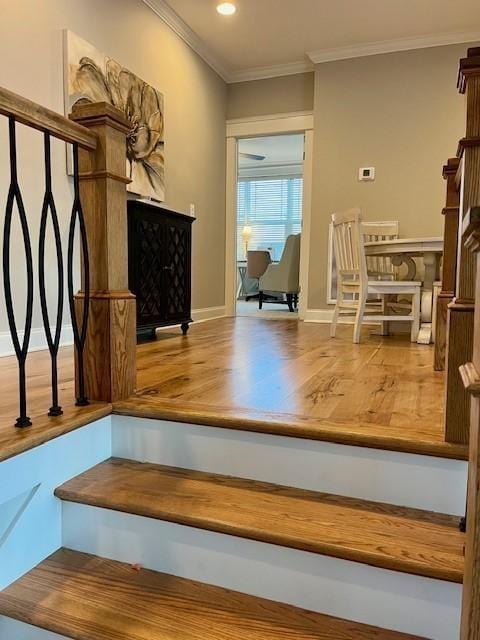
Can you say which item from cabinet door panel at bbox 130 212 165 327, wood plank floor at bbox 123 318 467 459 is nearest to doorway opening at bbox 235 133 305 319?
cabinet door panel at bbox 130 212 165 327

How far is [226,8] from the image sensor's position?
3635 millimetres

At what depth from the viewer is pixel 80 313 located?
1545mm

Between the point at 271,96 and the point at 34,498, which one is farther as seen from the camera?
the point at 271,96

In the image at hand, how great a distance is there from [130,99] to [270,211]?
237 inches

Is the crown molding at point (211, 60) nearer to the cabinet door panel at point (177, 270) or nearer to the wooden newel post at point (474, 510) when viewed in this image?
the cabinet door panel at point (177, 270)

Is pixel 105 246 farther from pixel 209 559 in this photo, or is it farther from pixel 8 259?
pixel 209 559

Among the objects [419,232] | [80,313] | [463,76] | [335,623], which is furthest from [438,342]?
[419,232]

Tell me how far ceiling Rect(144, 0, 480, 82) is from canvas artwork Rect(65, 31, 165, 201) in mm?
737

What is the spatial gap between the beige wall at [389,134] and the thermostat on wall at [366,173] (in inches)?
1.7

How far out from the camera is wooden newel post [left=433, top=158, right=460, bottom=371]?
2109 mm

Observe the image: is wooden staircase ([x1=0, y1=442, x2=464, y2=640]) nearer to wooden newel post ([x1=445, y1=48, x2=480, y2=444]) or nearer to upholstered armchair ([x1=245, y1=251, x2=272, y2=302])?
wooden newel post ([x1=445, y1=48, x2=480, y2=444])

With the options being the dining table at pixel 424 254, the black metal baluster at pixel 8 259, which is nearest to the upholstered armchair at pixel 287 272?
the dining table at pixel 424 254

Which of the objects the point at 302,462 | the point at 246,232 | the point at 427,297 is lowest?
the point at 302,462

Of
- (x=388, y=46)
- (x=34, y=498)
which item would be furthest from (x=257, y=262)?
(x=34, y=498)
